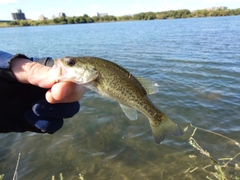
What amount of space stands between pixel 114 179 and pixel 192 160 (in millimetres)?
2620

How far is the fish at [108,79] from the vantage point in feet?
8.65

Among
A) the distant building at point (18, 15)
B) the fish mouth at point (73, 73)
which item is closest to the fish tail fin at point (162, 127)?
the fish mouth at point (73, 73)

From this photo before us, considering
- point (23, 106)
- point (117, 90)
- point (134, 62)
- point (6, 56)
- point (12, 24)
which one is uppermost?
point (6, 56)

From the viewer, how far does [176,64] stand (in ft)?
59.1

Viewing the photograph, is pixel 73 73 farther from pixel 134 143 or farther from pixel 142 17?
pixel 142 17

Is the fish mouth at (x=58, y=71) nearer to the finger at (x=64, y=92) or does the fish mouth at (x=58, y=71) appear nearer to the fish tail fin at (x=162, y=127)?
the finger at (x=64, y=92)

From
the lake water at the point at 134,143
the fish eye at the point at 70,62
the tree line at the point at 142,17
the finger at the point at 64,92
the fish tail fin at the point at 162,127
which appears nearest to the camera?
the finger at the point at 64,92

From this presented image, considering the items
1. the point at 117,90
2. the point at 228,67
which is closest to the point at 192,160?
the point at 117,90

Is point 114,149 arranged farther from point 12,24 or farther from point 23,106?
point 12,24

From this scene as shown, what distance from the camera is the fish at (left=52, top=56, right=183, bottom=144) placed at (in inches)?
104

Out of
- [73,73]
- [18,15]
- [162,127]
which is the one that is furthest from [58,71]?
[18,15]

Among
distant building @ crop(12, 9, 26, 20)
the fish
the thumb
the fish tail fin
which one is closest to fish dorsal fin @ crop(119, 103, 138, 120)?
the fish

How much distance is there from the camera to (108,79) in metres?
2.72

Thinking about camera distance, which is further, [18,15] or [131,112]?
[18,15]
